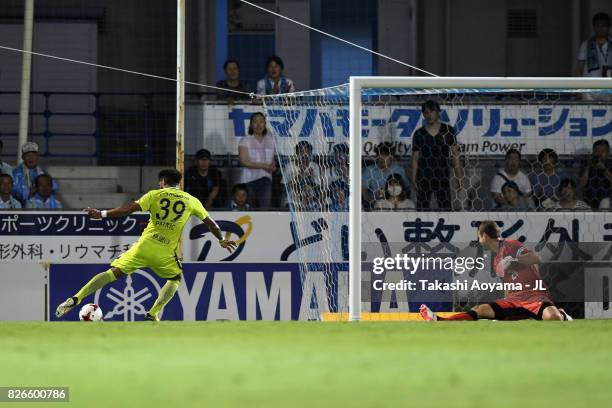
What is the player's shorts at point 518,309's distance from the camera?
13.2 m

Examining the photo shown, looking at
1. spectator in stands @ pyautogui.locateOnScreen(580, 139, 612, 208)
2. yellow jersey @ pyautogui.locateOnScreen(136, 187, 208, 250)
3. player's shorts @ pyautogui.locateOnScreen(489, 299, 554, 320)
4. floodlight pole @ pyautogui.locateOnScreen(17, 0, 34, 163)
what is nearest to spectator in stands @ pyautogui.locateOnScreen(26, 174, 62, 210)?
floodlight pole @ pyautogui.locateOnScreen(17, 0, 34, 163)

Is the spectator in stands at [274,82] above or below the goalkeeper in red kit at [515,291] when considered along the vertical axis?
above

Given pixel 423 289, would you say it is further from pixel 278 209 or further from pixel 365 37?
pixel 365 37

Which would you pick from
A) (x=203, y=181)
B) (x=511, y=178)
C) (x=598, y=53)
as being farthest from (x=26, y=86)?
(x=598, y=53)

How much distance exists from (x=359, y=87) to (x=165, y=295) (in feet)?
10.4

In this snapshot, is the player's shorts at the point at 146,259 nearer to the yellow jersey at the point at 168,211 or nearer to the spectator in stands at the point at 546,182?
the yellow jersey at the point at 168,211

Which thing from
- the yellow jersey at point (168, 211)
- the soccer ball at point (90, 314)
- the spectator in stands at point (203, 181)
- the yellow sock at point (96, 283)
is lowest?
the soccer ball at point (90, 314)

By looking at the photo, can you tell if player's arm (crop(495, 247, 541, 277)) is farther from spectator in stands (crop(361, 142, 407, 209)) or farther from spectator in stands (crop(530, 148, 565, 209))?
spectator in stands (crop(530, 148, 565, 209))

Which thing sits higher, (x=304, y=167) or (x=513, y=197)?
(x=304, y=167)

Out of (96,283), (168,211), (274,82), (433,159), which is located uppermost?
(274,82)

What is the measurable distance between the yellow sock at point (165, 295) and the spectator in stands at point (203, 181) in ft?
9.13

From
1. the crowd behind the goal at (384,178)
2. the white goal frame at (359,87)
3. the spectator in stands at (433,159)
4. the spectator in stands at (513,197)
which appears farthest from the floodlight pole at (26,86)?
the spectator in stands at (513,197)

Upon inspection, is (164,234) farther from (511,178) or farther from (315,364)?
(315,364)

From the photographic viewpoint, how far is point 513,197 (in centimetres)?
1628
